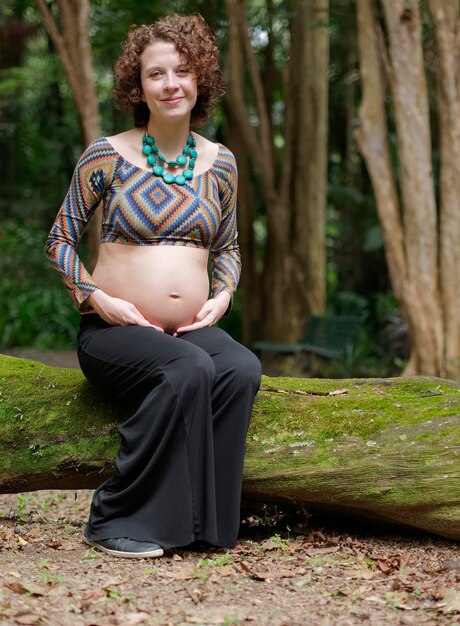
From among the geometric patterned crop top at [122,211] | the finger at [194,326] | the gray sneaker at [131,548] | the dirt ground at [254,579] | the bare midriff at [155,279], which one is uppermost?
the geometric patterned crop top at [122,211]

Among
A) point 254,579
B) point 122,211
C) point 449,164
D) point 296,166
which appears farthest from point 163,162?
point 296,166

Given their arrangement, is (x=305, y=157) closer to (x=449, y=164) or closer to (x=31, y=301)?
(x=449, y=164)

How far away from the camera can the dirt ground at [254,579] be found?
2.87 metres

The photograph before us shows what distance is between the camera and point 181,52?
11.8 feet

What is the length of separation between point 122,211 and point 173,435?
943 mm

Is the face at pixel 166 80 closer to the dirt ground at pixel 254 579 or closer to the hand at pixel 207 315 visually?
the hand at pixel 207 315

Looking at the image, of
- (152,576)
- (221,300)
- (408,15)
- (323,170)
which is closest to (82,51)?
(408,15)

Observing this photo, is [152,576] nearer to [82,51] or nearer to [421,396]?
[421,396]

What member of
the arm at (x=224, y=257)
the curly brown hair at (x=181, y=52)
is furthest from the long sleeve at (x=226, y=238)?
the curly brown hair at (x=181, y=52)

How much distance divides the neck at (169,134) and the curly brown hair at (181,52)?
5.8 inches

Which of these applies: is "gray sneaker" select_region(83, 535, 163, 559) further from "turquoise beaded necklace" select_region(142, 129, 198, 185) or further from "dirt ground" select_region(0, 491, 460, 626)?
"turquoise beaded necklace" select_region(142, 129, 198, 185)

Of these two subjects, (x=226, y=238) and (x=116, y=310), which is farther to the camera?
(x=226, y=238)

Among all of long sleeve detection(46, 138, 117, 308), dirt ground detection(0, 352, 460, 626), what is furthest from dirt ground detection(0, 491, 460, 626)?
long sleeve detection(46, 138, 117, 308)

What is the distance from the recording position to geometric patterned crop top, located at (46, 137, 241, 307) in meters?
3.58
